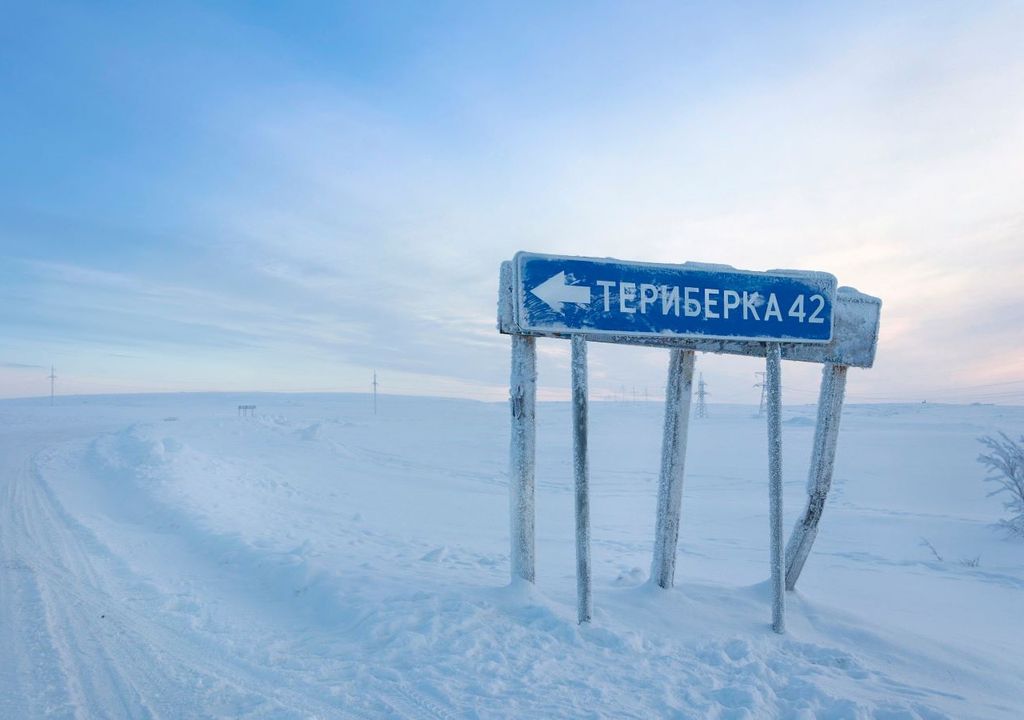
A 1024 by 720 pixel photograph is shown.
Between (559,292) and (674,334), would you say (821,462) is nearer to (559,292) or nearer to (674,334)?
(674,334)

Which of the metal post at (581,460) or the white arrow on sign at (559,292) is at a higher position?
the white arrow on sign at (559,292)

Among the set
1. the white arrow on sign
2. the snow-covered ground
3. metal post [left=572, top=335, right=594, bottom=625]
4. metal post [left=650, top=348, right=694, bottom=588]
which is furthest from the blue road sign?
the snow-covered ground

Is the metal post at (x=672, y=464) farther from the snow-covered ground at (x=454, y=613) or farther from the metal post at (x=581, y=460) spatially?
the metal post at (x=581, y=460)

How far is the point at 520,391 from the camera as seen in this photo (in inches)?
202

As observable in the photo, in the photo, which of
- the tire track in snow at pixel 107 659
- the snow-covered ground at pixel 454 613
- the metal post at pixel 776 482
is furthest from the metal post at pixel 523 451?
the tire track in snow at pixel 107 659

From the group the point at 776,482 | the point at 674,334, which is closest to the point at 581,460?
the point at 674,334

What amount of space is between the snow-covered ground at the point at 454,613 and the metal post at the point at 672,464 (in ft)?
0.80

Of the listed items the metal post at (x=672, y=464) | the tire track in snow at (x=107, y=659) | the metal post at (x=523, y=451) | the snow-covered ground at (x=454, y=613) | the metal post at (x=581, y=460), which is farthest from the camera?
the metal post at (x=672, y=464)

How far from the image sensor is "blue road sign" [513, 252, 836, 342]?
4.72 metres

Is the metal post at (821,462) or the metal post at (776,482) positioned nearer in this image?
the metal post at (776,482)

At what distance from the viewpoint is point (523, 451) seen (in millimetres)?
5098

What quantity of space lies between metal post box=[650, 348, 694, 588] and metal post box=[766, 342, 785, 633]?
659mm

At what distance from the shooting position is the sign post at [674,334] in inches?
186

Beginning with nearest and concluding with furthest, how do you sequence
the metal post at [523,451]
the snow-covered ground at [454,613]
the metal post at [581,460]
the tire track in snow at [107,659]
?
the tire track in snow at [107,659], the snow-covered ground at [454,613], the metal post at [581,460], the metal post at [523,451]
